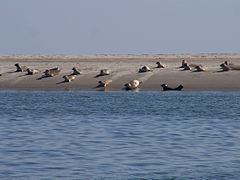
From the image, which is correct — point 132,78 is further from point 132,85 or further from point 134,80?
point 132,85

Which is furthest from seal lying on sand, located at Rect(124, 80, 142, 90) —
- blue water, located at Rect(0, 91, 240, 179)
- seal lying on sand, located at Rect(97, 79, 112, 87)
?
blue water, located at Rect(0, 91, 240, 179)

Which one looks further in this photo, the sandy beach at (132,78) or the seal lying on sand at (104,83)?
the seal lying on sand at (104,83)

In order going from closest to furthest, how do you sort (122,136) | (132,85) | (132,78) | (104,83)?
(122,136) → (132,85) → (104,83) → (132,78)

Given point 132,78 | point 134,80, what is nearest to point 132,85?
point 134,80

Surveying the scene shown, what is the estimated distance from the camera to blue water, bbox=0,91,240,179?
558 inches

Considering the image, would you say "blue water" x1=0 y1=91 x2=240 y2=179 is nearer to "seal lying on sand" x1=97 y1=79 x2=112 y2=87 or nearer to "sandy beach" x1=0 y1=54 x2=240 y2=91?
"sandy beach" x1=0 y1=54 x2=240 y2=91

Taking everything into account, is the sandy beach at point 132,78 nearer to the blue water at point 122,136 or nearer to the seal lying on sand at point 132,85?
the seal lying on sand at point 132,85

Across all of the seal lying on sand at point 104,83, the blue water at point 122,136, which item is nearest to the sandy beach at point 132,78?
the seal lying on sand at point 104,83

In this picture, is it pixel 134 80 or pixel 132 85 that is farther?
pixel 134 80

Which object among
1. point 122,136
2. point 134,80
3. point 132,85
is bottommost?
point 122,136

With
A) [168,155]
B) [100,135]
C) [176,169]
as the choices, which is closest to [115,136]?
[100,135]

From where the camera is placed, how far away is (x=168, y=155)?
1571 centimetres

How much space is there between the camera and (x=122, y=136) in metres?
18.8

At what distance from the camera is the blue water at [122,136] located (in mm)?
14164
